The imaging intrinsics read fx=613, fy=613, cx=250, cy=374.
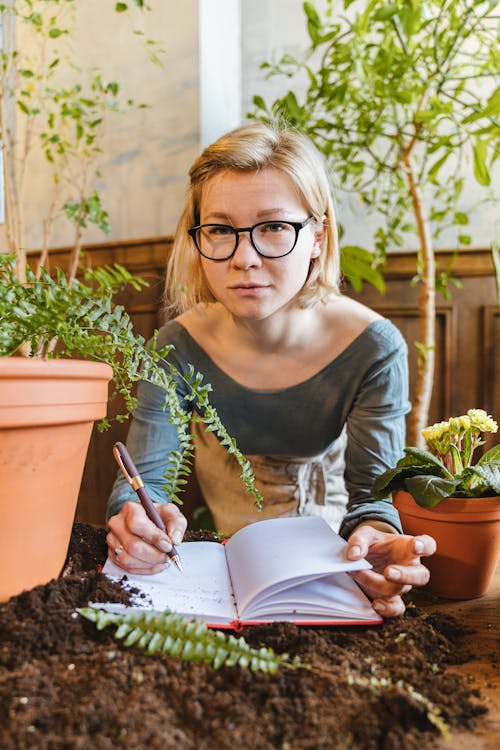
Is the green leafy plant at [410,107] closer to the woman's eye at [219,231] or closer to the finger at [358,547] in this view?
the woman's eye at [219,231]

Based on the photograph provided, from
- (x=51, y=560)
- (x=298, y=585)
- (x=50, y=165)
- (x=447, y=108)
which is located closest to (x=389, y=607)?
(x=298, y=585)

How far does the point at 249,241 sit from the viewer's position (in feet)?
3.53

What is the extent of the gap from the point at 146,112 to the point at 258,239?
1.42 metres

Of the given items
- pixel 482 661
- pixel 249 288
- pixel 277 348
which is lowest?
pixel 482 661

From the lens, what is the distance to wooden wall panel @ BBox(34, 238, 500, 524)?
2.23 meters

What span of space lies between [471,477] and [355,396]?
0.49 metres

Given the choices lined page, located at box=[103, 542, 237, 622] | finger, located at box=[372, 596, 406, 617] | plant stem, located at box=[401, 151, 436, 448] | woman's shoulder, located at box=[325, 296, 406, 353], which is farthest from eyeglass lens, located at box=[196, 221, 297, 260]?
plant stem, located at box=[401, 151, 436, 448]

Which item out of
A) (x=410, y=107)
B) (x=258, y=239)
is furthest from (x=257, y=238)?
(x=410, y=107)

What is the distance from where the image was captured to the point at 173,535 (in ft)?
2.55

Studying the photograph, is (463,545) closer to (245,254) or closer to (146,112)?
(245,254)

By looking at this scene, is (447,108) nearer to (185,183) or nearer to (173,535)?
(185,183)

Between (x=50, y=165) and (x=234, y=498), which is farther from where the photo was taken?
(x=50, y=165)

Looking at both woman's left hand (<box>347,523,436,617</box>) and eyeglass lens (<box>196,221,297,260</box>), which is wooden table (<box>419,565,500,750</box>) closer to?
woman's left hand (<box>347,523,436,617</box>)

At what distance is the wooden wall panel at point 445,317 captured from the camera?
2227mm
